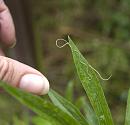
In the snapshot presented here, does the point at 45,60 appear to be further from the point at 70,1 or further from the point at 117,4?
the point at 117,4

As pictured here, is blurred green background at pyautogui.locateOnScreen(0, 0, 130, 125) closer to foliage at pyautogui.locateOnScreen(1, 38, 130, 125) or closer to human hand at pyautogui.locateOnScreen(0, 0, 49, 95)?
human hand at pyautogui.locateOnScreen(0, 0, 49, 95)

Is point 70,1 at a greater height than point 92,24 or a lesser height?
greater

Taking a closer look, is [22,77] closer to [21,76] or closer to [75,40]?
[21,76]

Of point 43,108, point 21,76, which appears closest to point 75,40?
point 21,76

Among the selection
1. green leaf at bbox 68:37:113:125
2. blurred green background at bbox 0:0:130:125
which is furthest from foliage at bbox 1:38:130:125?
blurred green background at bbox 0:0:130:125

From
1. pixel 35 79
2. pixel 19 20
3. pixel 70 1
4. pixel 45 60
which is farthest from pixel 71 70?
pixel 35 79

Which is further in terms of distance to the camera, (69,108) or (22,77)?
(22,77)

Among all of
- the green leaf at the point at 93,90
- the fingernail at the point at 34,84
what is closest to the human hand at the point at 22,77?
the fingernail at the point at 34,84
